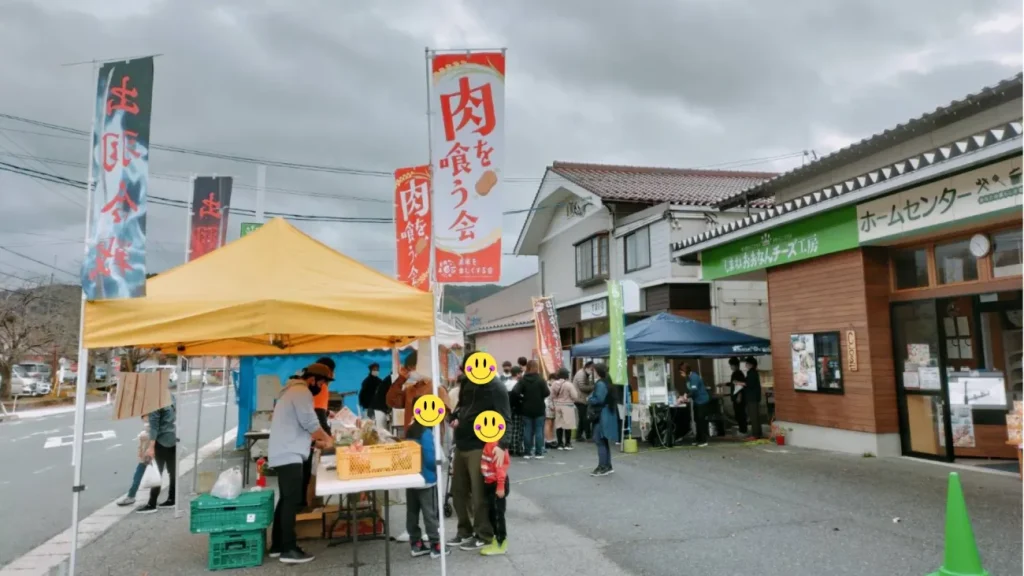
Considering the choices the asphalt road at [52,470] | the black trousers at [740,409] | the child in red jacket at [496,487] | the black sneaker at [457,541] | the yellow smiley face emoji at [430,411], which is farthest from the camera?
the black trousers at [740,409]

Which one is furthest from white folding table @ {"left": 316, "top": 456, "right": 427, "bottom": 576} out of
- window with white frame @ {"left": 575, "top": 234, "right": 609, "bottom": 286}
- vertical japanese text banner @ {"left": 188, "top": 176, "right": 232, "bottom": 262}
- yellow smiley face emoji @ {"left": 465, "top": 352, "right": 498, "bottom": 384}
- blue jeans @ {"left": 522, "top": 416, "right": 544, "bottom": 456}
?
window with white frame @ {"left": 575, "top": 234, "right": 609, "bottom": 286}

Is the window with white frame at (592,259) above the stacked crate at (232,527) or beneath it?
above

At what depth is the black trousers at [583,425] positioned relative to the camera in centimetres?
1402

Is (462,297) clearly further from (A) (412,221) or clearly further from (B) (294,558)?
(B) (294,558)

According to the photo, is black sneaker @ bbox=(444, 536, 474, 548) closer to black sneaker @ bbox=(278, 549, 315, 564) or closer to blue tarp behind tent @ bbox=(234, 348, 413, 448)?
black sneaker @ bbox=(278, 549, 315, 564)

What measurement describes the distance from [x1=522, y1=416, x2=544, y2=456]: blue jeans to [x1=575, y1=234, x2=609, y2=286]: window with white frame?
9.51 meters

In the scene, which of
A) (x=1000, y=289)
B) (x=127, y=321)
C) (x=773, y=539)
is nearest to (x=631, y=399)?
(x=1000, y=289)

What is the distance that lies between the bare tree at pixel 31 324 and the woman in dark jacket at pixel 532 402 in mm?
27080

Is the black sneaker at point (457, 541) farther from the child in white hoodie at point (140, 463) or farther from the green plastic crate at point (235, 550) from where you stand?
the child in white hoodie at point (140, 463)

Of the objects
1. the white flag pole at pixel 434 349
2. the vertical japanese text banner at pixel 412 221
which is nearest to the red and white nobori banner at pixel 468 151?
the white flag pole at pixel 434 349

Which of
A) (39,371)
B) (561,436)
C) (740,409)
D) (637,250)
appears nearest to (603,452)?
(561,436)

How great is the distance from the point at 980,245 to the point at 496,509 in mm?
7396

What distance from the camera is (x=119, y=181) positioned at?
5.07 m

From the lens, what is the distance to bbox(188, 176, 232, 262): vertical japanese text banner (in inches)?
434
